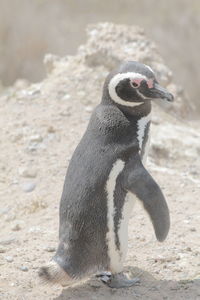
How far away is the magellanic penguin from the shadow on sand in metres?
0.12

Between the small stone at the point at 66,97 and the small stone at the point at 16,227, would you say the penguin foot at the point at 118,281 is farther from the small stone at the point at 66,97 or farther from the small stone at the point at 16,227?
the small stone at the point at 66,97

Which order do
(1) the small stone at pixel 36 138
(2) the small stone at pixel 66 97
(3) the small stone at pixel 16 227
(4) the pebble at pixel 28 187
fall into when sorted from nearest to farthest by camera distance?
(3) the small stone at pixel 16 227
(4) the pebble at pixel 28 187
(1) the small stone at pixel 36 138
(2) the small stone at pixel 66 97

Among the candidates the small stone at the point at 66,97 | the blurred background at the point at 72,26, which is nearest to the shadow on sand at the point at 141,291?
the small stone at the point at 66,97

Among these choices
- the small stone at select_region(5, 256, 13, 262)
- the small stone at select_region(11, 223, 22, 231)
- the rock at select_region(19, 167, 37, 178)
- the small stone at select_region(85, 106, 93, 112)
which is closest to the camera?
the small stone at select_region(5, 256, 13, 262)

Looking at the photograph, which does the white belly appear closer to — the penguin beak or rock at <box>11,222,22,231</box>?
the penguin beak

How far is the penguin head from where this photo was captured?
9.05ft

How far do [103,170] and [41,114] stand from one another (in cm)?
194

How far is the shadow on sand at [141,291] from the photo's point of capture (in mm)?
2902

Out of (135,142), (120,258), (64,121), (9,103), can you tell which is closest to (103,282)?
(120,258)

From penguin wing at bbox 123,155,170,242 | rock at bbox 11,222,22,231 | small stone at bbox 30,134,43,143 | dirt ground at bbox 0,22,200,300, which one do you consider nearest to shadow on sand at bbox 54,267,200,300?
dirt ground at bbox 0,22,200,300

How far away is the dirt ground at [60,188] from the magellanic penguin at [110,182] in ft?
0.67

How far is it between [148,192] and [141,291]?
0.52 metres

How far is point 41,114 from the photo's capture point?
15.2ft

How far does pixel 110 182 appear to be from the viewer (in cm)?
277
